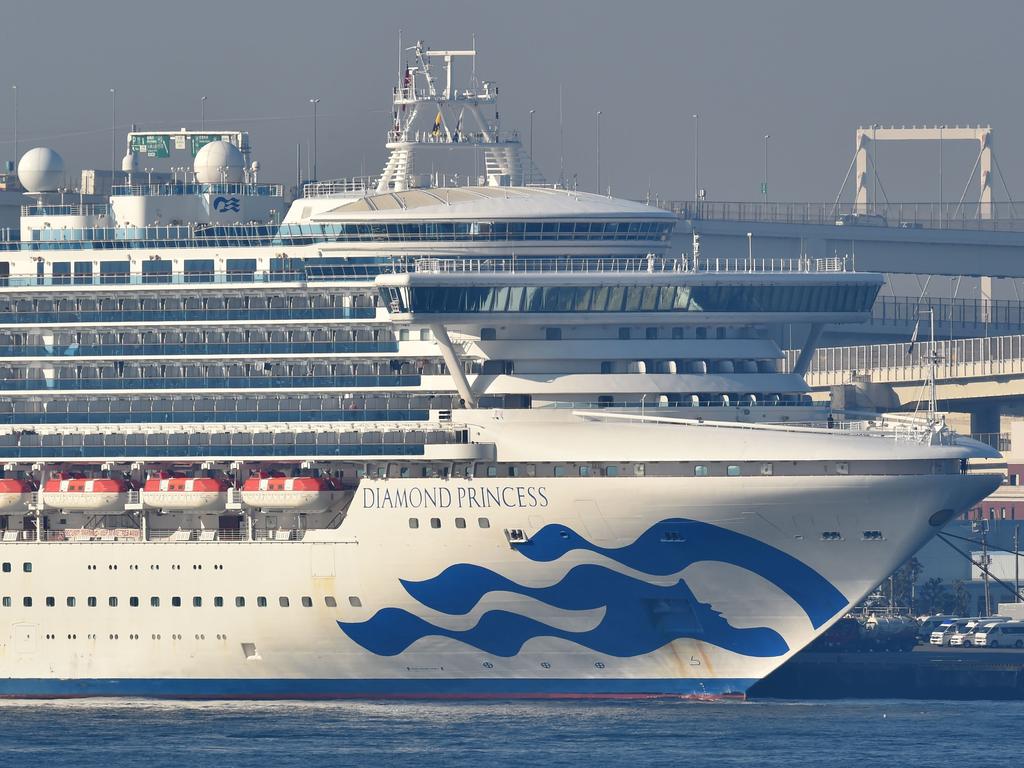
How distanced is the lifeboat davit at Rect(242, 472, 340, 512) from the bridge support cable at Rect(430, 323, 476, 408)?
3538 millimetres

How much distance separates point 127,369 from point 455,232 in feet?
26.6

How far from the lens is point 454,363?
55.1 m

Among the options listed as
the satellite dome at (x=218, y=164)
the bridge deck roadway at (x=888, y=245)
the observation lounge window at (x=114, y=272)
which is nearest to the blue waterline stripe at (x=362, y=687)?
the observation lounge window at (x=114, y=272)

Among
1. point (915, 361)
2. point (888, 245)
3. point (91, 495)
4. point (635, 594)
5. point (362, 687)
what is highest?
point (888, 245)

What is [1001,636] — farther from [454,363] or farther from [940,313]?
[940,313]

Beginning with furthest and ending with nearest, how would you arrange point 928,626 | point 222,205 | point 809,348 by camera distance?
point 928,626 → point 222,205 → point 809,348

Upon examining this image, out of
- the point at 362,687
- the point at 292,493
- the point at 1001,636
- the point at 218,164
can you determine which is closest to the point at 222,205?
the point at 218,164

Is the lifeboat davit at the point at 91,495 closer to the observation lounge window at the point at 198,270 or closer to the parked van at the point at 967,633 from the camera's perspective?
the observation lounge window at the point at 198,270

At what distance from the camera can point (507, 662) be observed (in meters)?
55.0

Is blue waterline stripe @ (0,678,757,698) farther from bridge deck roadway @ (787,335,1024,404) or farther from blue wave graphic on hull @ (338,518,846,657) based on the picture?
bridge deck roadway @ (787,335,1024,404)

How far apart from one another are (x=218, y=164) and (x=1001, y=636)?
2867 centimetres

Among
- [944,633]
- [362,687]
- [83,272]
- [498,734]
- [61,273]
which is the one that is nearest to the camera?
[498,734]

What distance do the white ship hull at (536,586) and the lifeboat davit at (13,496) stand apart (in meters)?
3.09

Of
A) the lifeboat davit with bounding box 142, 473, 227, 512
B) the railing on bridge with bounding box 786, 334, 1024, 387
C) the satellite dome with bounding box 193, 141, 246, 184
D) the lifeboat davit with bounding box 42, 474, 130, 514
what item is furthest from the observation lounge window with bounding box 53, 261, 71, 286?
the railing on bridge with bounding box 786, 334, 1024, 387
